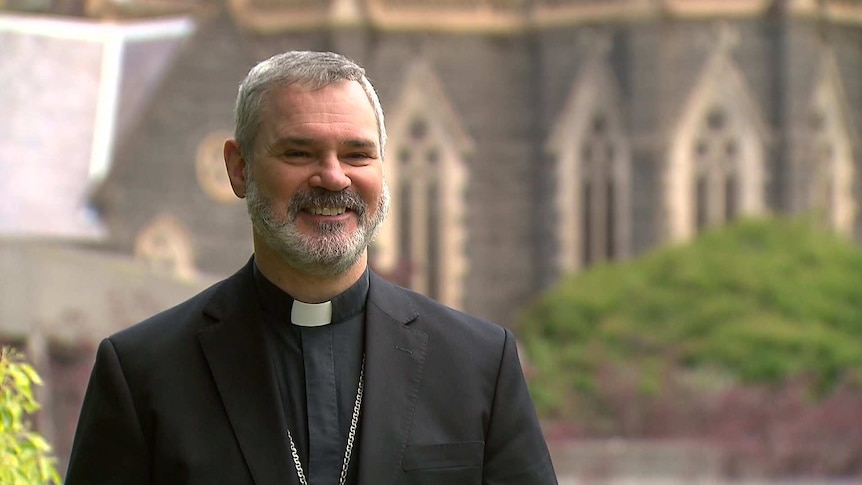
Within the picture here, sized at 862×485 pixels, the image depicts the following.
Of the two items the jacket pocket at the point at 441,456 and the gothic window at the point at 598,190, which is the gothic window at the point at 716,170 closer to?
the gothic window at the point at 598,190

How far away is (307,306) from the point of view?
319 centimetres

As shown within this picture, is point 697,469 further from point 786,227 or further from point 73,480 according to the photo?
point 73,480

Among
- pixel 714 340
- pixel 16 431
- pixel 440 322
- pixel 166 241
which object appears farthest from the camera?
pixel 166 241

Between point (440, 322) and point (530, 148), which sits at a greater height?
point (440, 322)

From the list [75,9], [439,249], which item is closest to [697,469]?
[439,249]

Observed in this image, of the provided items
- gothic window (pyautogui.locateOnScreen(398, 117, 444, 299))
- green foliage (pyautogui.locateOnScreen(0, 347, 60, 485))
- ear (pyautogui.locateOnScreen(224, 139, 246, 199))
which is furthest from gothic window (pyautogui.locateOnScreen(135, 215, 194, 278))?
ear (pyautogui.locateOnScreen(224, 139, 246, 199))

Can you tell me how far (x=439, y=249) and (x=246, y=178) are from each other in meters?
19.4

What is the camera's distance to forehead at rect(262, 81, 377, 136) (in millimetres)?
3094

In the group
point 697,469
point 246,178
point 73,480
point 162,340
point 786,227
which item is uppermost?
point 246,178

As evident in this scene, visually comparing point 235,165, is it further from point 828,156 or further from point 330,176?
point 828,156

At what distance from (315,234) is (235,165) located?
10.4 inches

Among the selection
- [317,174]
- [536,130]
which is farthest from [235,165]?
A: [536,130]

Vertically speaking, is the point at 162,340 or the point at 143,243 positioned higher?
the point at 162,340

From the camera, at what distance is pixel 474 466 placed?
3.16 metres
